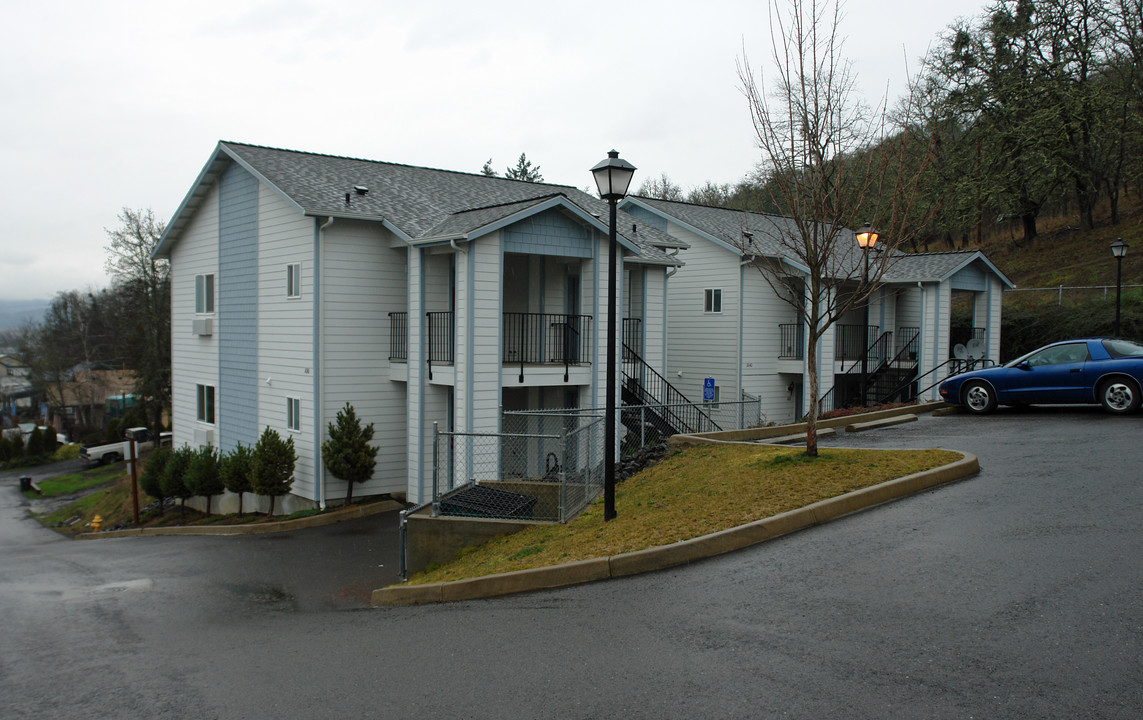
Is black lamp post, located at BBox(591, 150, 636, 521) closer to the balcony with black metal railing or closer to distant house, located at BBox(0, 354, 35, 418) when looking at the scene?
the balcony with black metal railing

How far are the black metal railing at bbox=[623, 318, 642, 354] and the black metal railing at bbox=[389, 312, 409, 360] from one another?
18.2 ft

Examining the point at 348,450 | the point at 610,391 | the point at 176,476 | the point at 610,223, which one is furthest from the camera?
the point at 176,476

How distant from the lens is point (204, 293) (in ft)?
74.3

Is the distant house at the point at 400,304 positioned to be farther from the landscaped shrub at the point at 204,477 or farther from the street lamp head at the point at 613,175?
the street lamp head at the point at 613,175

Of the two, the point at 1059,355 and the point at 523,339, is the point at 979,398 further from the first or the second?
the point at 523,339

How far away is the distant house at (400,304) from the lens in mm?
16000

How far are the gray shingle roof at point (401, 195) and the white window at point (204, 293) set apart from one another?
1922 mm

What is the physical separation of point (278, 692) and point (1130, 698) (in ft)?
18.8

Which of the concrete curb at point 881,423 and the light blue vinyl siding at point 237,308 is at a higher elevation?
the light blue vinyl siding at point 237,308

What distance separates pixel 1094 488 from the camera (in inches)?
367

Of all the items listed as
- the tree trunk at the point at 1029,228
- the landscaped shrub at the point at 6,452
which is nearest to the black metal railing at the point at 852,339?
the tree trunk at the point at 1029,228

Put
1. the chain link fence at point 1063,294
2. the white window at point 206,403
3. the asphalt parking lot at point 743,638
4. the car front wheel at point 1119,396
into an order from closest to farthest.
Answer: the asphalt parking lot at point 743,638, the car front wheel at point 1119,396, the white window at point 206,403, the chain link fence at point 1063,294

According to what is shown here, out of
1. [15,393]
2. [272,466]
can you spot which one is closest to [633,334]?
[272,466]

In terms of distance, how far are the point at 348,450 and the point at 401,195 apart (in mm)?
6515
